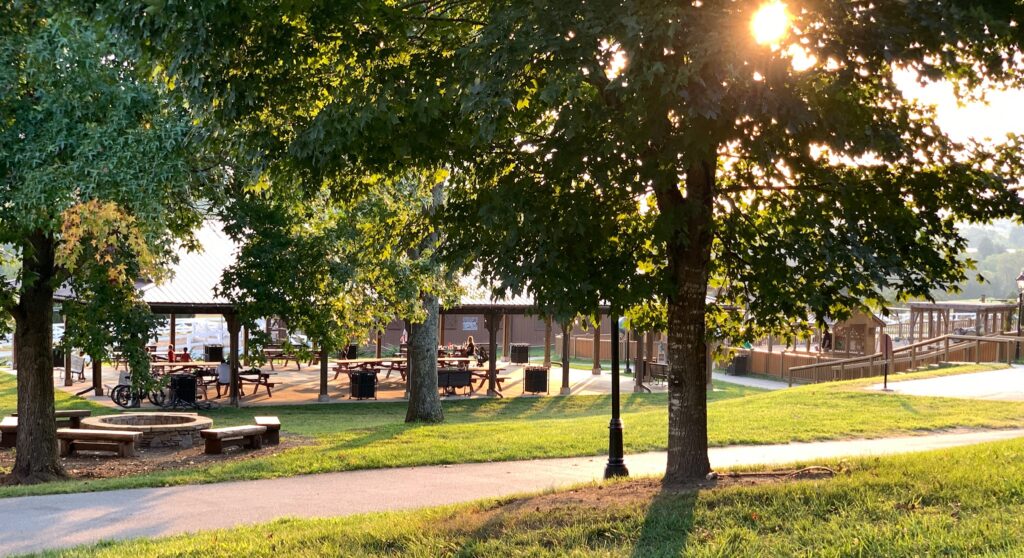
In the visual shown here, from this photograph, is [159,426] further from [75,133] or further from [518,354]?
[518,354]

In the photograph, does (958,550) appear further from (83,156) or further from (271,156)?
(83,156)

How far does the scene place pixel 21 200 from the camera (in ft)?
32.5

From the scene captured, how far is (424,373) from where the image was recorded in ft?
67.9

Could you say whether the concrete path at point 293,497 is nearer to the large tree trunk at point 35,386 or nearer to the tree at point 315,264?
the large tree trunk at point 35,386

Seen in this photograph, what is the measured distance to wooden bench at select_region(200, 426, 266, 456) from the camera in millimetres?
15188

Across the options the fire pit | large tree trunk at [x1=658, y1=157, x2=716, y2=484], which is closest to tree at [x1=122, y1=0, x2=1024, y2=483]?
large tree trunk at [x1=658, y1=157, x2=716, y2=484]

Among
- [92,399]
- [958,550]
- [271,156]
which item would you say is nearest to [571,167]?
[271,156]

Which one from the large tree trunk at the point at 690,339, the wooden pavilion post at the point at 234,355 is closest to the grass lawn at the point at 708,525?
the large tree trunk at the point at 690,339

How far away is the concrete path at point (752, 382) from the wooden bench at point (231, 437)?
841 inches

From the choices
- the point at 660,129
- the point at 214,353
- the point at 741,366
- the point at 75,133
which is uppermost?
the point at 75,133

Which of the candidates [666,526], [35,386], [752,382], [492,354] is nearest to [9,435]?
[35,386]

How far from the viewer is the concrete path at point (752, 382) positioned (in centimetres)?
3341

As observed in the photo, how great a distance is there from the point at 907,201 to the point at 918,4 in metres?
2.05

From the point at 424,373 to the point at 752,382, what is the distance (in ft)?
59.1
